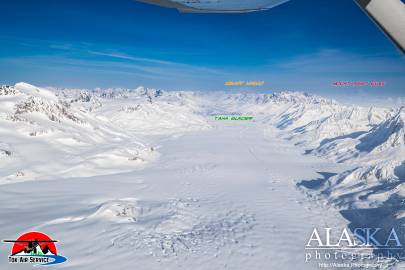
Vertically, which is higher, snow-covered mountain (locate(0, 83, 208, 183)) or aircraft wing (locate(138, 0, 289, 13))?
snow-covered mountain (locate(0, 83, 208, 183))

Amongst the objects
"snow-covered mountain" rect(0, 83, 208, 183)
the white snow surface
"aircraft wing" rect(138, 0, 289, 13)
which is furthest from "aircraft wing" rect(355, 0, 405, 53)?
"snow-covered mountain" rect(0, 83, 208, 183)

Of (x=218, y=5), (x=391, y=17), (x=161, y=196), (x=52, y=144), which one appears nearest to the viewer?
(x=391, y=17)

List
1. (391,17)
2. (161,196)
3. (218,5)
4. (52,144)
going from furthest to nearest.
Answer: (52,144)
(161,196)
(218,5)
(391,17)

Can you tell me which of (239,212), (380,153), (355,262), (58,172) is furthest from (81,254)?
(380,153)

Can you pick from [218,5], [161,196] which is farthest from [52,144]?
[218,5]

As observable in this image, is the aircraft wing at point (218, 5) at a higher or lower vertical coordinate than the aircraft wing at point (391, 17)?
higher

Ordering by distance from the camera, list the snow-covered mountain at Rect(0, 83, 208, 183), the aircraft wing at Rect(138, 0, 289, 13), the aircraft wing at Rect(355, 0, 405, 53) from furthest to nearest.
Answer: the snow-covered mountain at Rect(0, 83, 208, 183)
the aircraft wing at Rect(138, 0, 289, 13)
the aircraft wing at Rect(355, 0, 405, 53)

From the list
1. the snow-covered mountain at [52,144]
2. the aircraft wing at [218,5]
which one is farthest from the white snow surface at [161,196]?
the aircraft wing at [218,5]

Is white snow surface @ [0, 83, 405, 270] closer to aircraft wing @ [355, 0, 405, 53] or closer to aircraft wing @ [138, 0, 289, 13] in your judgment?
aircraft wing @ [138, 0, 289, 13]

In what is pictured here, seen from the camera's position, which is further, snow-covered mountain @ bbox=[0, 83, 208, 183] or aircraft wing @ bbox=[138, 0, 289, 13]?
snow-covered mountain @ bbox=[0, 83, 208, 183]

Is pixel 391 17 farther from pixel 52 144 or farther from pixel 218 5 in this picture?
pixel 52 144

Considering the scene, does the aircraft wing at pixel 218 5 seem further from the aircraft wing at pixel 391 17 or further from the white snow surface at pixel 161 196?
the white snow surface at pixel 161 196
